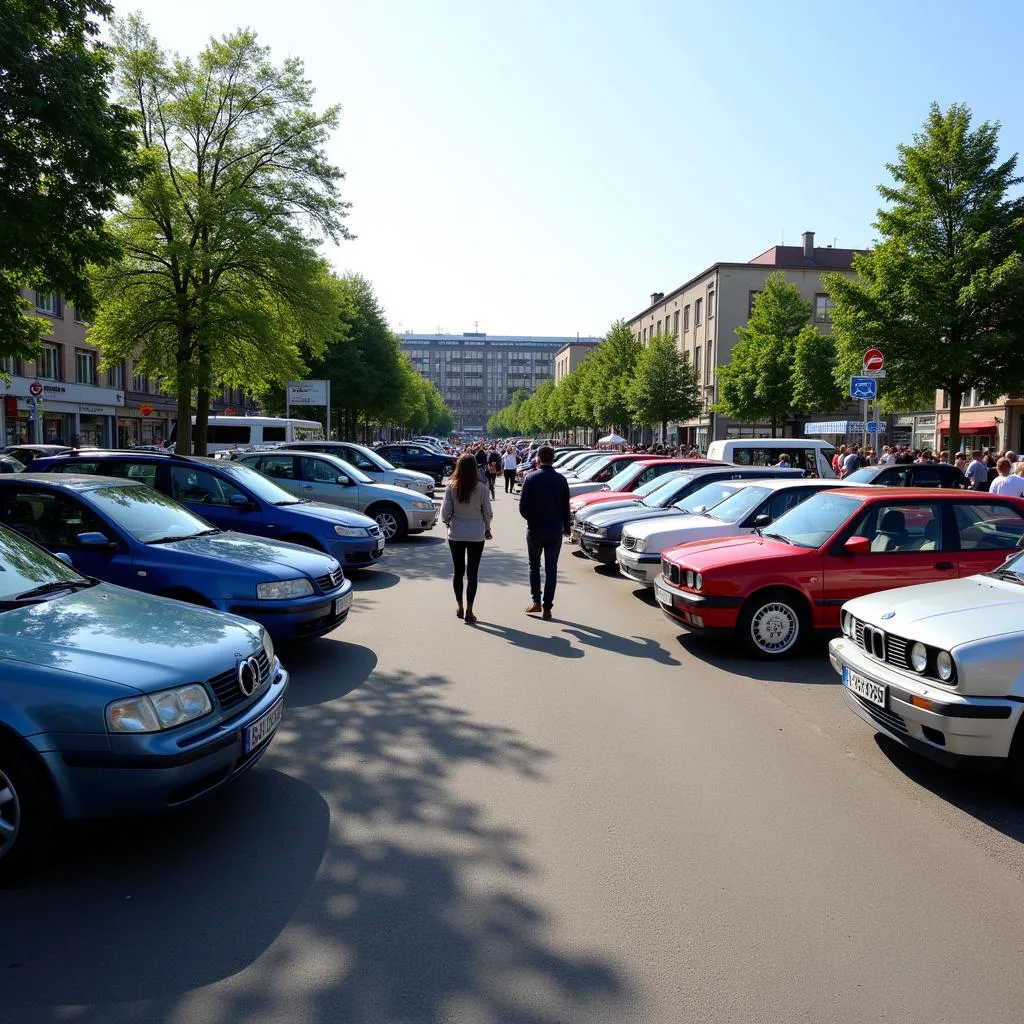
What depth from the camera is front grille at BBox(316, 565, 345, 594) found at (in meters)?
7.11

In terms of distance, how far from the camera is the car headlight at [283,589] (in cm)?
664

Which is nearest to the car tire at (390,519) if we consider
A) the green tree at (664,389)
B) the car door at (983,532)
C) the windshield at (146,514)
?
the windshield at (146,514)

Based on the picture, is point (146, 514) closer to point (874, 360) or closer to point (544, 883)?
point (544, 883)

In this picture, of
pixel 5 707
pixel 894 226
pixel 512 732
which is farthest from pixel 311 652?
pixel 894 226

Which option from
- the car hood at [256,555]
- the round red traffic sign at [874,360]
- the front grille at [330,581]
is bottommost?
the front grille at [330,581]

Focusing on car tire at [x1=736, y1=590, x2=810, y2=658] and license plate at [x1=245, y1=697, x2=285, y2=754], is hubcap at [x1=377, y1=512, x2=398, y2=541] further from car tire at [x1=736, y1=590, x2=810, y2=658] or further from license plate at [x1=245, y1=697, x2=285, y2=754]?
license plate at [x1=245, y1=697, x2=285, y2=754]

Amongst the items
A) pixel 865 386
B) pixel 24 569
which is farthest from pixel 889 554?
pixel 865 386

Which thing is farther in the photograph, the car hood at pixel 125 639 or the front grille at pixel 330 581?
the front grille at pixel 330 581

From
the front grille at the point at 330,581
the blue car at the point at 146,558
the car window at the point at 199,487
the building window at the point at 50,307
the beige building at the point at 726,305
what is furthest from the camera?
the beige building at the point at 726,305

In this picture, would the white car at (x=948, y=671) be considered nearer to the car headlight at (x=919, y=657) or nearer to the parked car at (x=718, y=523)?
the car headlight at (x=919, y=657)

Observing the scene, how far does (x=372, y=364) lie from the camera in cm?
4694

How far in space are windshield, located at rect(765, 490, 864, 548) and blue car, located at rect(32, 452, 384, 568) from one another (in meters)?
5.10

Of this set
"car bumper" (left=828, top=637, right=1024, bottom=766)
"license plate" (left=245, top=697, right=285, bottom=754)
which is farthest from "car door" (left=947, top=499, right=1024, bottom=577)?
"license plate" (left=245, top=697, right=285, bottom=754)

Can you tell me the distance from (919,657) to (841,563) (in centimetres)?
307
